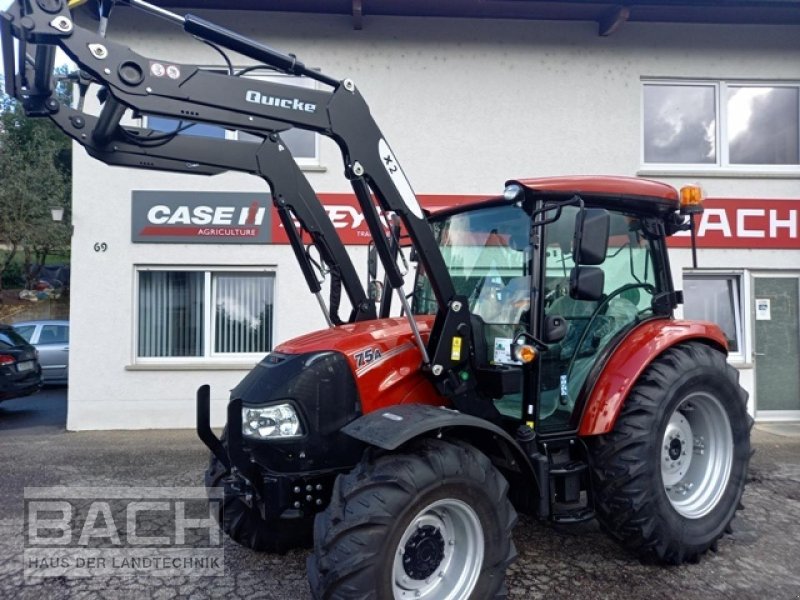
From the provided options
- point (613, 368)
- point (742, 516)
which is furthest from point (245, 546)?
point (742, 516)

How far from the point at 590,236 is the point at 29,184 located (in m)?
24.0

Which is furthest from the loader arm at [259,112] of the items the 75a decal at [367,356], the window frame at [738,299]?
the window frame at [738,299]

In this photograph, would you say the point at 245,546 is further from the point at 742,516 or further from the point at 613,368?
the point at 742,516

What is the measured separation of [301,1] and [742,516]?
7574 millimetres

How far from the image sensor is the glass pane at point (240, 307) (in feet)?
26.3

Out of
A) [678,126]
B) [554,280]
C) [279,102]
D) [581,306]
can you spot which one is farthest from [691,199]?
[678,126]

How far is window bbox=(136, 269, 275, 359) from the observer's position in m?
7.93

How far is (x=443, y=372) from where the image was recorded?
10.7 ft

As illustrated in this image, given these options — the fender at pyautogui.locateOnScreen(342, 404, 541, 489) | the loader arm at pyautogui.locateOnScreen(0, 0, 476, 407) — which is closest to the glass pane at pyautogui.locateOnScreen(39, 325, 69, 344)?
the loader arm at pyautogui.locateOnScreen(0, 0, 476, 407)

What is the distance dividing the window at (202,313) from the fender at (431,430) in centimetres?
526

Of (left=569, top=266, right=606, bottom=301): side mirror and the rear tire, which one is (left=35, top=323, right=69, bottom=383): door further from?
(left=569, top=266, right=606, bottom=301): side mirror

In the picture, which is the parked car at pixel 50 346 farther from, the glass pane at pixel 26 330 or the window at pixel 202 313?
the window at pixel 202 313

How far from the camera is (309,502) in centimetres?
303

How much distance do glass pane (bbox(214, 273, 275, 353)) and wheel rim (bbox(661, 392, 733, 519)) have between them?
552 centimetres
